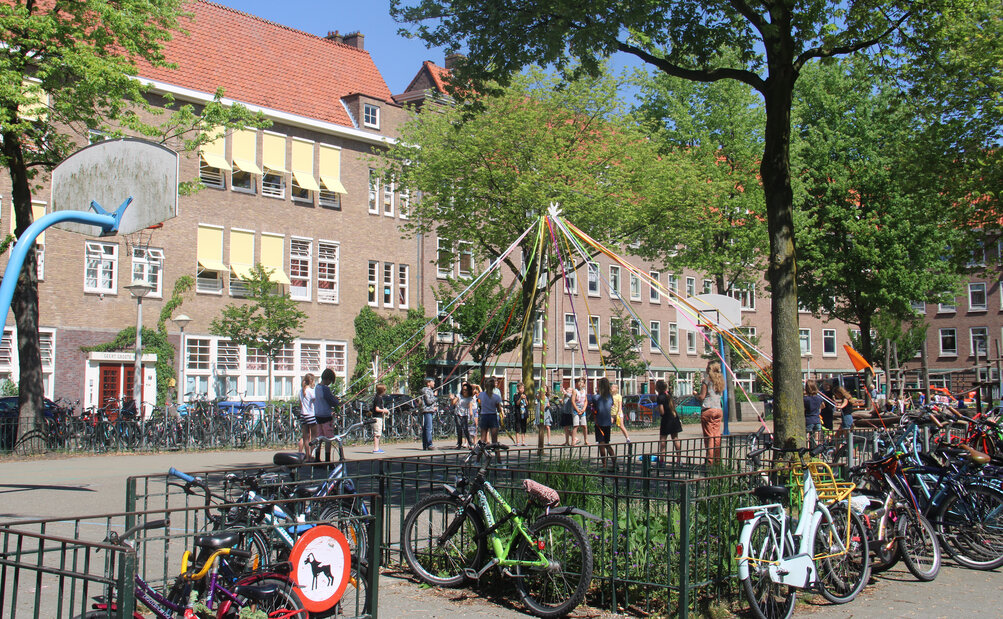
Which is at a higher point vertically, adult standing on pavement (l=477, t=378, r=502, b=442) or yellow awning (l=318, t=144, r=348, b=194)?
yellow awning (l=318, t=144, r=348, b=194)

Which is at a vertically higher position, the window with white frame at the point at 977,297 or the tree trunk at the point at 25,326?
the window with white frame at the point at 977,297

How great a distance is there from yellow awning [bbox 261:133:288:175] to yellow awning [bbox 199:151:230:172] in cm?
204

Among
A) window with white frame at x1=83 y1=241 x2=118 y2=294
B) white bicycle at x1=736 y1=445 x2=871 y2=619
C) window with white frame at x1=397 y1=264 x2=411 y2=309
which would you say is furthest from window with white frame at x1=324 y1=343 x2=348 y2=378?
white bicycle at x1=736 y1=445 x2=871 y2=619

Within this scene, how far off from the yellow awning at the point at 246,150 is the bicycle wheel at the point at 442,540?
29.6 metres

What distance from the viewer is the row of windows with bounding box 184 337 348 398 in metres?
34.3

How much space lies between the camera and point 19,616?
6.91 meters

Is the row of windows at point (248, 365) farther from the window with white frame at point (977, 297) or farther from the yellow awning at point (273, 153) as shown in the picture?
the window with white frame at point (977, 297)

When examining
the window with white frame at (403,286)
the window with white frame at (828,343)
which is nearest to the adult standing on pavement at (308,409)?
the window with white frame at (403,286)

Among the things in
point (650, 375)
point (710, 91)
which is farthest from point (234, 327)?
point (650, 375)

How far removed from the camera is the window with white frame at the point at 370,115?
41094 millimetres

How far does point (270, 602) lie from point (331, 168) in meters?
35.5

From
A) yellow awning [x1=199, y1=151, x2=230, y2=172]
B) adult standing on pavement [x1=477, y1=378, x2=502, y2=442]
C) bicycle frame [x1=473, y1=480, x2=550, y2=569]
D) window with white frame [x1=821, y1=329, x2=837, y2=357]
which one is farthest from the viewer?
window with white frame [x1=821, y1=329, x2=837, y2=357]

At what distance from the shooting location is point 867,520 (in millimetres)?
8328

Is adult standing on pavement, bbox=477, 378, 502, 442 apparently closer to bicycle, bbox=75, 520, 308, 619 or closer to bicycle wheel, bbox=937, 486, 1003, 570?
bicycle wheel, bbox=937, 486, 1003, 570
